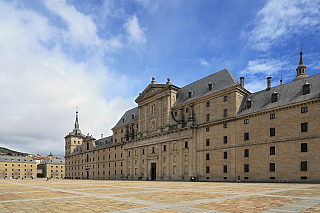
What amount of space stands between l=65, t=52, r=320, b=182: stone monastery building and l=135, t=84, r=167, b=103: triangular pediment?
27cm

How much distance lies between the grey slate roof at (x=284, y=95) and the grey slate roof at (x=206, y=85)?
5.00 m

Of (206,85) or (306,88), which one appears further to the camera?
(206,85)

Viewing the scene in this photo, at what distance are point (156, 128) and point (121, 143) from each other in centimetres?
2074

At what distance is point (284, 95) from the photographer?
42.2 m

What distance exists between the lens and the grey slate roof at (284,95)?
39.0 meters

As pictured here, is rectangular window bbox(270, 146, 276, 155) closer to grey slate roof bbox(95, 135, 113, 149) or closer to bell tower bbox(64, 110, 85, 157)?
grey slate roof bbox(95, 135, 113, 149)

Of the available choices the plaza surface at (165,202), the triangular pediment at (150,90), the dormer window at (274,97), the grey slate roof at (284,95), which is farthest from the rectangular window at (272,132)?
the triangular pediment at (150,90)

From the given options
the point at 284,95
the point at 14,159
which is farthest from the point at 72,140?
the point at 284,95

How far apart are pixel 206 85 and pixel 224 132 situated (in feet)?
42.8

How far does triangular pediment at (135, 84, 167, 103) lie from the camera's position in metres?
65.2

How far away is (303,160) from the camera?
122ft

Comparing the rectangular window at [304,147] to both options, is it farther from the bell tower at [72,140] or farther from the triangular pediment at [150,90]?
the bell tower at [72,140]

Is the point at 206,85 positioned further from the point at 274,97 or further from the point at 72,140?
the point at 72,140

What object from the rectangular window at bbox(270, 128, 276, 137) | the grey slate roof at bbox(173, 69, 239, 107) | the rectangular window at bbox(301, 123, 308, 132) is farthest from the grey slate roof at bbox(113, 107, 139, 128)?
the rectangular window at bbox(301, 123, 308, 132)
